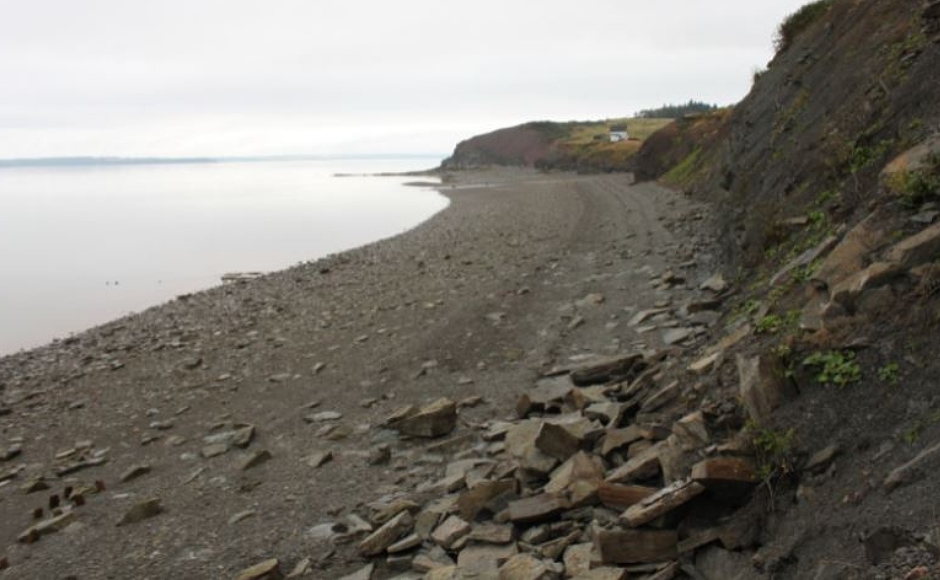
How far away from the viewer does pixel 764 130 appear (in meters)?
19.6

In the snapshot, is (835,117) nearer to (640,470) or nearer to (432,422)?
(432,422)

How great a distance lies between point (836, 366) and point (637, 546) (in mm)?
2367

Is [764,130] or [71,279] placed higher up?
[764,130]

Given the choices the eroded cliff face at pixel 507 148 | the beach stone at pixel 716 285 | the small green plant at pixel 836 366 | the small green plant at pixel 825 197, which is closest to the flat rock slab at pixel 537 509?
the small green plant at pixel 836 366

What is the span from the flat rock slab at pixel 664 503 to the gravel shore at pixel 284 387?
9.05 feet

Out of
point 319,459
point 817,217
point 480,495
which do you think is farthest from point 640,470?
point 817,217

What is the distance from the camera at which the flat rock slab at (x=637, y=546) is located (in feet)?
18.4

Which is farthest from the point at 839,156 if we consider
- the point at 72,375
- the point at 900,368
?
the point at 72,375

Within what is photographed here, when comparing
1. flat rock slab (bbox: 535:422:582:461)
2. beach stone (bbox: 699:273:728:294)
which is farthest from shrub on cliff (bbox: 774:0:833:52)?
flat rock slab (bbox: 535:422:582:461)

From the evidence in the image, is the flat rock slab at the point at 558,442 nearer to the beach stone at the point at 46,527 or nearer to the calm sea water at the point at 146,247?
the beach stone at the point at 46,527

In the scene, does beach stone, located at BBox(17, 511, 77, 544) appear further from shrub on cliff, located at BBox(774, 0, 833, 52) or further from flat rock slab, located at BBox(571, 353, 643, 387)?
shrub on cliff, located at BBox(774, 0, 833, 52)

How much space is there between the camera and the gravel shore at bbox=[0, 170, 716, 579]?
864cm

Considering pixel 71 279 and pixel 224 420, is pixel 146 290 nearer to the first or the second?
pixel 71 279

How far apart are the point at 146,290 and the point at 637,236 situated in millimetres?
23234
